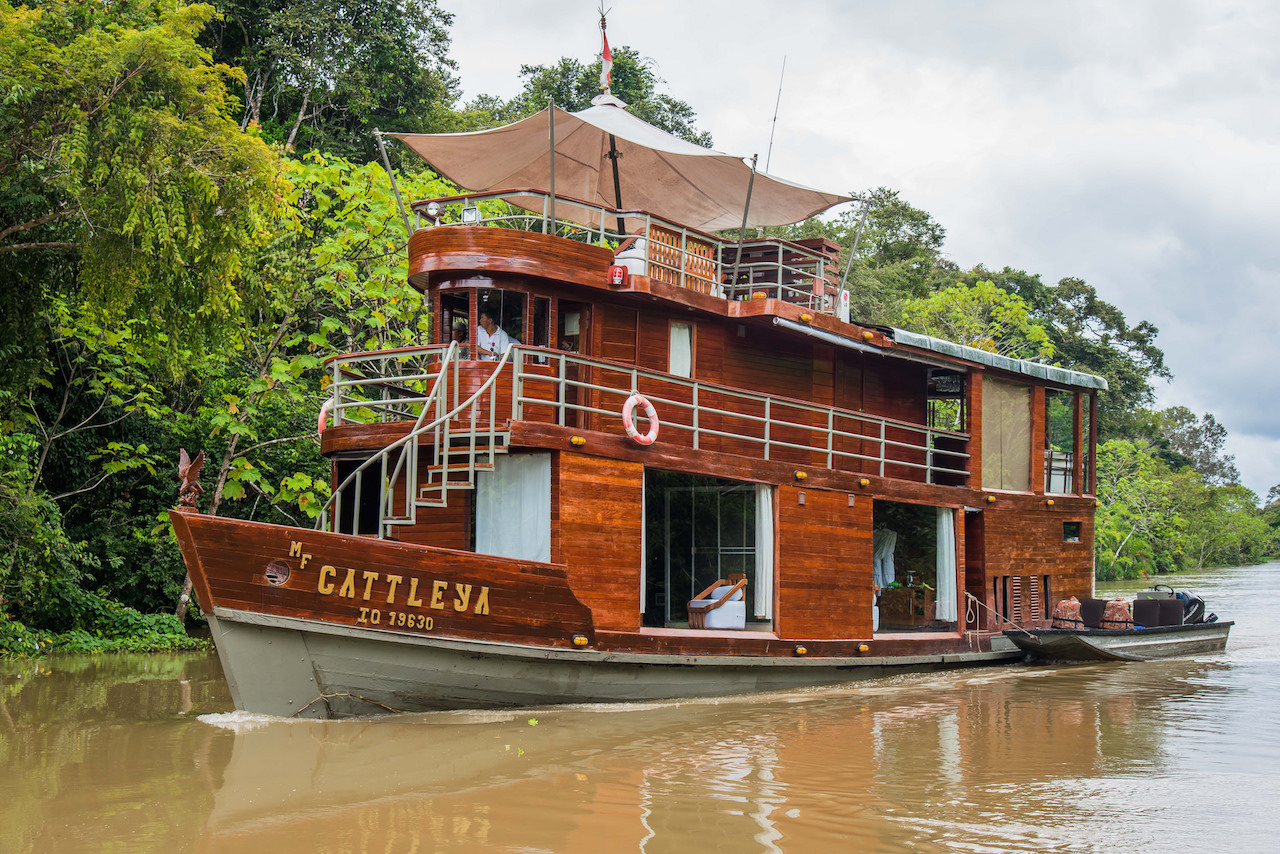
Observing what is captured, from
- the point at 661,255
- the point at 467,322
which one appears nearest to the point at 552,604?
the point at 467,322

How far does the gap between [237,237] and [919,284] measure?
1274 inches

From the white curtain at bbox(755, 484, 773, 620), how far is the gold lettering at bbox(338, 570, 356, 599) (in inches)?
175

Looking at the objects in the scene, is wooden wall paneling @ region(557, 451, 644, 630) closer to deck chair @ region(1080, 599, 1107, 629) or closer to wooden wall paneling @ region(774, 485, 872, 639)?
wooden wall paneling @ region(774, 485, 872, 639)

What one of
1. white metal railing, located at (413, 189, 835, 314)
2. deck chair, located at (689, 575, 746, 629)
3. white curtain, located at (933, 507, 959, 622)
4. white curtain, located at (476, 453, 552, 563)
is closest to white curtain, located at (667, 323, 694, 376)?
white metal railing, located at (413, 189, 835, 314)

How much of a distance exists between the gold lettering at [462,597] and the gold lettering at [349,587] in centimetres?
79

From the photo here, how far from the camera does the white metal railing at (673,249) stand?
11.6 meters

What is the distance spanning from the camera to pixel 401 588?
8641 mm

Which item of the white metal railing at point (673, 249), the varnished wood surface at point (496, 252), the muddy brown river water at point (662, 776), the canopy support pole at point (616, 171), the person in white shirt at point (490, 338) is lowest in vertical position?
the muddy brown river water at point (662, 776)

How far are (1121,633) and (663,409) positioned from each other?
7.15 meters

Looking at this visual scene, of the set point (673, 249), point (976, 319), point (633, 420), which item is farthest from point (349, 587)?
point (976, 319)

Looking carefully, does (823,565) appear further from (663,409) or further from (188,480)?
(188,480)

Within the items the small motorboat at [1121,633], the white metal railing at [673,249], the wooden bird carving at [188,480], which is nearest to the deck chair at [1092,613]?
the small motorboat at [1121,633]

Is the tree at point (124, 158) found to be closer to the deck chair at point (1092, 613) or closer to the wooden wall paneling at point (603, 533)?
the wooden wall paneling at point (603, 533)

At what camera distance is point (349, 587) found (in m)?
8.47
